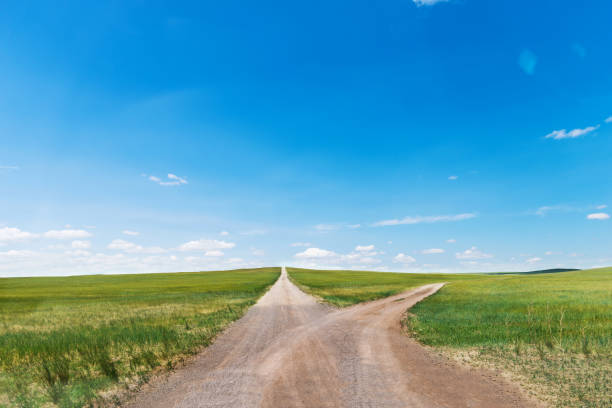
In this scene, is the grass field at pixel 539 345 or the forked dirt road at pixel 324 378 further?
the grass field at pixel 539 345

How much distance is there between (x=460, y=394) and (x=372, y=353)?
14.2ft

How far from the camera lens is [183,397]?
9141mm

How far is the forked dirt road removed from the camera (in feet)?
28.6

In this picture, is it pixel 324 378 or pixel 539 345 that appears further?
pixel 539 345

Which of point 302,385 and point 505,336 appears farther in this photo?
point 505,336

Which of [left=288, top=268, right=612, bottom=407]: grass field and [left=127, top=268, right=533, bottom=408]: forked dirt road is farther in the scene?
[left=288, top=268, right=612, bottom=407]: grass field

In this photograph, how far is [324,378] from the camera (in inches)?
404

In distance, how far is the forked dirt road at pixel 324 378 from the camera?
8.70 meters

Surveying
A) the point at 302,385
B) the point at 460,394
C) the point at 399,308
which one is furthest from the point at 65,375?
the point at 399,308

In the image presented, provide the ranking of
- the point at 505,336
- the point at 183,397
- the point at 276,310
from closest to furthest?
1. the point at 183,397
2. the point at 505,336
3. the point at 276,310

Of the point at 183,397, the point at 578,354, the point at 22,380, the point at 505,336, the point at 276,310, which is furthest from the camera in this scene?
the point at 276,310

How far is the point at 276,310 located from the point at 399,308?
387 inches

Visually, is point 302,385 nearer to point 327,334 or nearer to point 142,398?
point 142,398

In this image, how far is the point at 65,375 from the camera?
38.3ft
